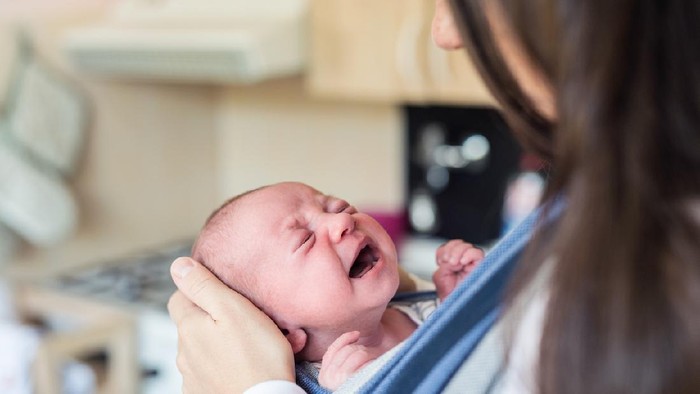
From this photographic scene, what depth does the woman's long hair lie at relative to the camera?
495 millimetres

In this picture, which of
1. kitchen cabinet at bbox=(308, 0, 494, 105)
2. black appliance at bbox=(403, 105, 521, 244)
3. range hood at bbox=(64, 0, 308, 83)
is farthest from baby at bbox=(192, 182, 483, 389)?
black appliance at bbox=(403, 105, 521, 244)

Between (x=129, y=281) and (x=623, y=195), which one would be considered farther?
(x=129, y=281)

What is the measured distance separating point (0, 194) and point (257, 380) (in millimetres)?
1535

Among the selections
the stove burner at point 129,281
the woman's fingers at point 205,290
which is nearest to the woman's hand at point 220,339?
the woman's fingers at point 205,290

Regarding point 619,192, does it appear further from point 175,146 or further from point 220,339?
point 175,146

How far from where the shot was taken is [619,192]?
51 cm

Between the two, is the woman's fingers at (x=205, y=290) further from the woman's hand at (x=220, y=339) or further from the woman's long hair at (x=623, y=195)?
the woman's long hair at (x=623, y=195)

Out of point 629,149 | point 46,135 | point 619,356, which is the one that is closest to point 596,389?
point 619,356

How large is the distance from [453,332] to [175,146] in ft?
7.10

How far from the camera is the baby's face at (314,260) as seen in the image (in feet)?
2.62

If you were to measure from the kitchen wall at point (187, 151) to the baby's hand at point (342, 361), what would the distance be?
67.6 inches

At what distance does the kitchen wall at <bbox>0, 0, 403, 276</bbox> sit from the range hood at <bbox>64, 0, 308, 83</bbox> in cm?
15

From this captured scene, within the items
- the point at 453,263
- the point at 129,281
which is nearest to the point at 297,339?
the point at 453,263

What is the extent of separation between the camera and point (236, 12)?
2.24 metres
